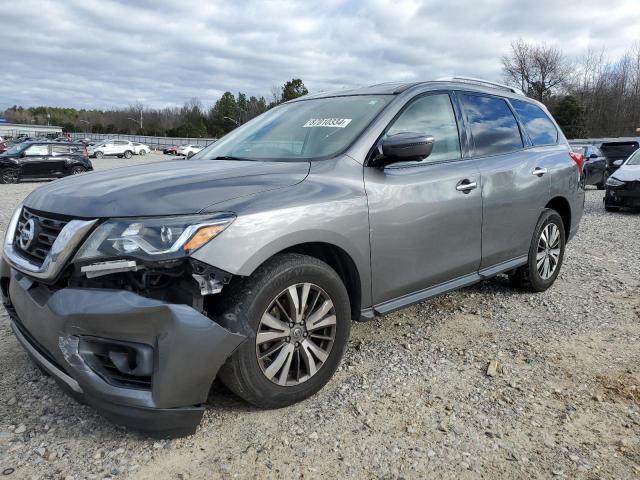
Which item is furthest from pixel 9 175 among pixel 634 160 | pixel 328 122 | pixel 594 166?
pixel 594 166

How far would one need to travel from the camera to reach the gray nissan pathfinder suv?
7.19 ft

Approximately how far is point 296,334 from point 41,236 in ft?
4.46

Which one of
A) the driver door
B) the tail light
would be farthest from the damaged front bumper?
the tail light

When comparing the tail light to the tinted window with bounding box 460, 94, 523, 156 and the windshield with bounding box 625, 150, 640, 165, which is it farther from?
the windshield with bounding box 625, 150, 640, 165

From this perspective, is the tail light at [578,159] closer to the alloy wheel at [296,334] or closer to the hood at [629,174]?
the alloy wheel at [296,334]

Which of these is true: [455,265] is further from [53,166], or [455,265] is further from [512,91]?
[53,166]

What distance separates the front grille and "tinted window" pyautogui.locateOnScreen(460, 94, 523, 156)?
2.87m

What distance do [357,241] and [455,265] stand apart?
104 centimetres

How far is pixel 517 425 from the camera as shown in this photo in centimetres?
260

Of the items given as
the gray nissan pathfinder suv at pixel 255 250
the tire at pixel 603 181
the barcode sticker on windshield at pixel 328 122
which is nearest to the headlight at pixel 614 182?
the tire at pixel 603 181

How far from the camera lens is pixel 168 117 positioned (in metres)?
109

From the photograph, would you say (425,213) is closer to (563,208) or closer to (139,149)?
(563,208)

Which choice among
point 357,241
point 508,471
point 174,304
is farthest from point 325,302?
point 508,471

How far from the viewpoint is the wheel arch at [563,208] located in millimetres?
4762
